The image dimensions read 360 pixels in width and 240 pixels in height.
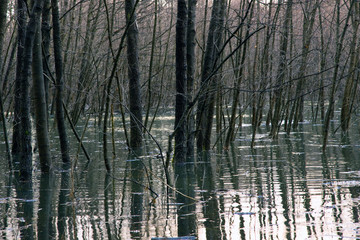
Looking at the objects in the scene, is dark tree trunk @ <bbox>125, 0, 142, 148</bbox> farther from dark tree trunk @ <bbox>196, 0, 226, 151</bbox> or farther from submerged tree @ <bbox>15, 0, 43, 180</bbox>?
submerged tree @ <bbox>15, 0, 43, 180</bbox>

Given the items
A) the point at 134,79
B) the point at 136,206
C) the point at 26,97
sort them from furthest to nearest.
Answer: the point at 134,79, the point at 26,97, the point at 136,206

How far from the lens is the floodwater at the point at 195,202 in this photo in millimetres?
3412

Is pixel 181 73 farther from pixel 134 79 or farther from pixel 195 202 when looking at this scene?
pixel 134 79

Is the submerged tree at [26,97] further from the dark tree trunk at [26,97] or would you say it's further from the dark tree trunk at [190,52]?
the dark tree trunk at [190,52]

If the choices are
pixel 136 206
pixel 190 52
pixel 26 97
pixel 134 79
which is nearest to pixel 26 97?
pixel 26 97

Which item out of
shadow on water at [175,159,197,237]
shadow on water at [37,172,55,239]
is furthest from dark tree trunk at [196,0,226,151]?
shadow on water at [37,172,55,239]

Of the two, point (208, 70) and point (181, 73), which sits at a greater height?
point (208, 70)

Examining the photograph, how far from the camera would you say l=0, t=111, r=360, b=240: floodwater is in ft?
11.2

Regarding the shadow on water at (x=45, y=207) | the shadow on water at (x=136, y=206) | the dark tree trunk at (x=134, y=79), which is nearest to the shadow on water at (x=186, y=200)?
the shadow on water at (x=136, y=206)

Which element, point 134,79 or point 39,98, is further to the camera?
point 134,79

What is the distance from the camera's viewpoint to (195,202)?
4.38 metres

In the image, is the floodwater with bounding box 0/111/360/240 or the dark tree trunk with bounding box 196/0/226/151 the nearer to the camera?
the floodwater with bounding box 0/111/360/240

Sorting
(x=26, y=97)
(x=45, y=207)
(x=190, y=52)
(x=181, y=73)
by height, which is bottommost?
(x=45, y=207)

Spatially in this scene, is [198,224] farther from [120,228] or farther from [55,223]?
[55,223]
